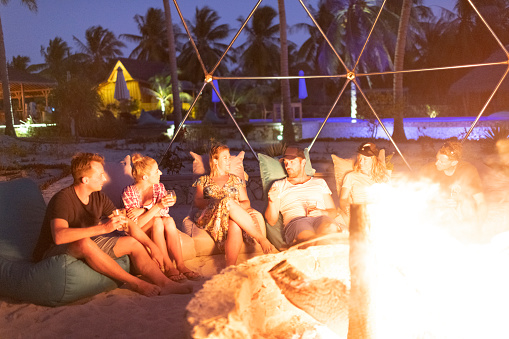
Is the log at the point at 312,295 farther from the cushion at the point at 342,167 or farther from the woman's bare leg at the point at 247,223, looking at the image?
the cushion at the point at 342,167

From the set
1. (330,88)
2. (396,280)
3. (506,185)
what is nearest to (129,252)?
(396,280)

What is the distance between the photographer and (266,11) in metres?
30.3

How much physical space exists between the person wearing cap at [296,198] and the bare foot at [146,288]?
1165mm

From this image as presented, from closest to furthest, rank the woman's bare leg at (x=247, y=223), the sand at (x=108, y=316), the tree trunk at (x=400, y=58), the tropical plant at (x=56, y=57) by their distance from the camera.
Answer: the sand at (x=108, y=316) < the woman's bare leg at (x=247, y=223) < the tree trunk at (x=400, y=58) < the tropical plant at (x=56, y=57)

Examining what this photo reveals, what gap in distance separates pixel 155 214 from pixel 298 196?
4.24 ft

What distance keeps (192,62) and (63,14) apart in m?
28.9

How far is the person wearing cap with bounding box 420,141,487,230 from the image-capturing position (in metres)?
3.90

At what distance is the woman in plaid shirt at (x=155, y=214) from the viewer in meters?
3.49

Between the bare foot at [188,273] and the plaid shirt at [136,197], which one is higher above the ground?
the plaid shirt at [136,197]

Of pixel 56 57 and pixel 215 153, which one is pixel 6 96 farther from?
pixel 56 57

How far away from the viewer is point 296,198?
4.02 m

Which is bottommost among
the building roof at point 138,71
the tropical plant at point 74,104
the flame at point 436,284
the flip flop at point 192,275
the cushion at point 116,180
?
the flip flop at point 192,275

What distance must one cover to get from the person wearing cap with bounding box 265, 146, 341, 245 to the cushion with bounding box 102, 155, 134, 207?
1.31m

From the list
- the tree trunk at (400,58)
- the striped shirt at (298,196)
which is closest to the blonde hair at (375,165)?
the striped shirt at (298,196)
